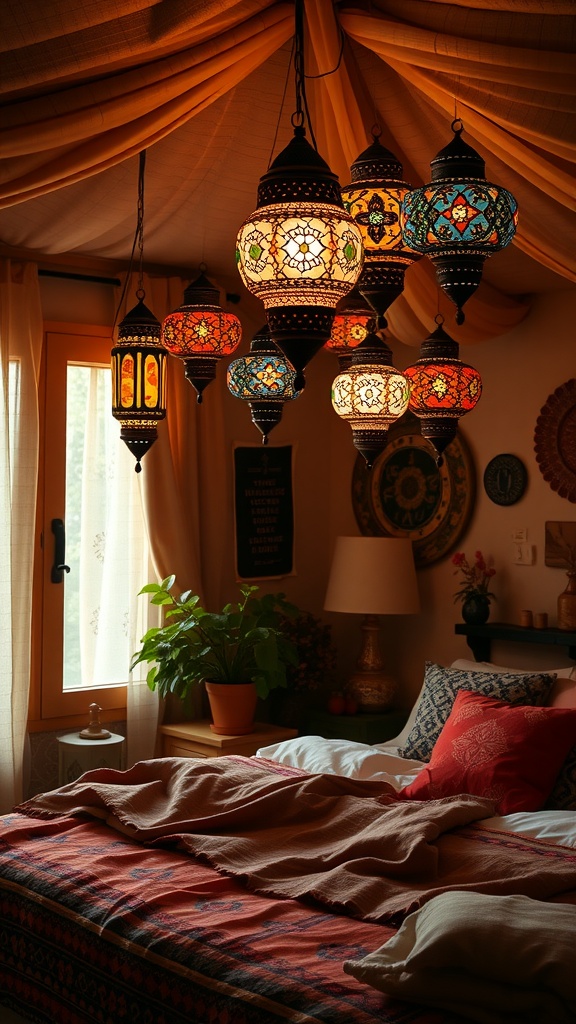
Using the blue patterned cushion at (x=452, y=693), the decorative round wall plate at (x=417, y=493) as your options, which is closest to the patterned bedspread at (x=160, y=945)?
the blue patterned cushion at (x=452, y=693)

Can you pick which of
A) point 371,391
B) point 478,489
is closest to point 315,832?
point 371,391

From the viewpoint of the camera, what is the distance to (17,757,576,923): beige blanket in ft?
8.81

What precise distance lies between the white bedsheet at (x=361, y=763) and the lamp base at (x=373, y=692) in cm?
87

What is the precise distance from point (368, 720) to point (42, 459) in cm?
193

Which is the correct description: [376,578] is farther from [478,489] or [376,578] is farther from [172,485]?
[172,485]

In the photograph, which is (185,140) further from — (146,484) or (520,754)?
(520,754)

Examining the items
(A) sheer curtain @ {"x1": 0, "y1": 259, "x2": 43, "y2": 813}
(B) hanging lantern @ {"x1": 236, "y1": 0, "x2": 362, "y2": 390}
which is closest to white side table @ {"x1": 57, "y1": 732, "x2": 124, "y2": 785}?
(A) sheer curtain @ {"x1": 0, "y1": 259, "x2": 43, "y2": 813}

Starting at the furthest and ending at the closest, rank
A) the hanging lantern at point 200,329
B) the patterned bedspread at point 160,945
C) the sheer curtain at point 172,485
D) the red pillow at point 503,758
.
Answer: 1. the sheer curtain at point 172,485
2. the red pillow at point 503,758
3. the hanging lantern at point 200,329
4. the patterned bedspread at point 160,945

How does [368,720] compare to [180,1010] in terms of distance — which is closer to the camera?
[180,1010]

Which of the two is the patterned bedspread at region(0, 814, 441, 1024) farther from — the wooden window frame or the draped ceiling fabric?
the draped ceiling fabric

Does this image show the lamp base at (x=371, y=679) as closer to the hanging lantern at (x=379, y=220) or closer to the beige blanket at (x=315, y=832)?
the beige blanket at (x=315, y=832)

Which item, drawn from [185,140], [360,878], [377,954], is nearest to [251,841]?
[360,878]

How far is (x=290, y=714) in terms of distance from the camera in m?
5.45

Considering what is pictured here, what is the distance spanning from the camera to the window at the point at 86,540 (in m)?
4.75
